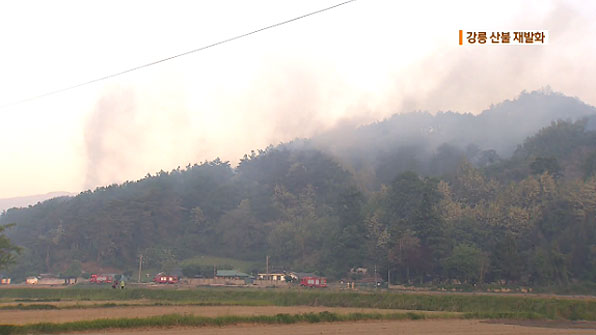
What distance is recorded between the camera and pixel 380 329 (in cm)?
3109

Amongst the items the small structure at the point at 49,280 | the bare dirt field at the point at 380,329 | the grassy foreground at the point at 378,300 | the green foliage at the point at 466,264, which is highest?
the green foliage at the point at 466,264

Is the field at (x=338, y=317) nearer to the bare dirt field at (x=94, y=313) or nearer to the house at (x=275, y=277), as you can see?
the bare dirt field at (x=94, y=313)

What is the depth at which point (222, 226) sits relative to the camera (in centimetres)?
17800

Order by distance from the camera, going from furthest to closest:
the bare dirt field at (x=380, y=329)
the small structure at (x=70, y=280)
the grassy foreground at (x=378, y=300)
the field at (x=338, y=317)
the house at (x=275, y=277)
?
the small structure at (x=70, y=280), the house at (x=275, y=277), the grassy foreground at (x=378, y=300), the field at (x=338, y=317), the bare dirt field at (x=380, y=329)

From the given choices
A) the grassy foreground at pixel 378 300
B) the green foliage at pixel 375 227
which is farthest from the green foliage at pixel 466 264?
the grassy foreground at pixel 378 300

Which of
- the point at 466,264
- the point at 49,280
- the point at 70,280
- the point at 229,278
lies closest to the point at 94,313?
the point at 466,264

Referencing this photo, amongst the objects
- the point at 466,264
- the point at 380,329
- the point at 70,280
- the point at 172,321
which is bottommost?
the point at 70,280

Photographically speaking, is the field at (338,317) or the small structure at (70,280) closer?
the field at (338,317)

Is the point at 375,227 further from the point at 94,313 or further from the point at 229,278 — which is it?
the point at 94,313

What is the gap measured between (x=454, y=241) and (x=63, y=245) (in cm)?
12000

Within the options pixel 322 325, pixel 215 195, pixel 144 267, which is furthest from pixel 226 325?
pixel 215 195

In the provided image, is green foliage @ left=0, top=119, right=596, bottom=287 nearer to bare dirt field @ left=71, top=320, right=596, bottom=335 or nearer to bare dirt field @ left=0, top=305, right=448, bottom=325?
bare dirt field @ left=0, top=305, right=448, bottom=325

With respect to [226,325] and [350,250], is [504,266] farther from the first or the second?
[226,325]

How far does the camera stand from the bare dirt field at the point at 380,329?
28778mm
